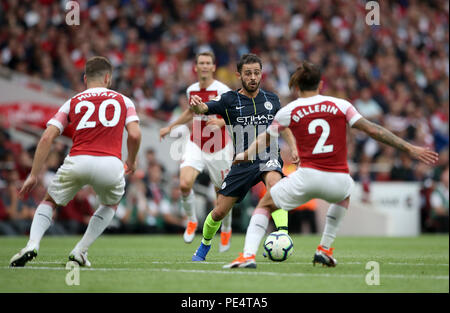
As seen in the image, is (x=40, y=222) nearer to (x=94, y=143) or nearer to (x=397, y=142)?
Result: (x=94, y=143)

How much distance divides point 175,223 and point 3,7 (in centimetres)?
822

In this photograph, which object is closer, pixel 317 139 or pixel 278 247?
pixel 317 139

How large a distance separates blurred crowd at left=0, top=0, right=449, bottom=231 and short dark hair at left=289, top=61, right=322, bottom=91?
10586mm

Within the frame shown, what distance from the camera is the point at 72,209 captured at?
56.3ft

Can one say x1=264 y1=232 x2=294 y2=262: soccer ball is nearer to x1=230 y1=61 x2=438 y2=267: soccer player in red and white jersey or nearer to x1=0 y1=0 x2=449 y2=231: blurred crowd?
x1=230 y1=61 x2=438 y2=267: soccer player in red and white jersey

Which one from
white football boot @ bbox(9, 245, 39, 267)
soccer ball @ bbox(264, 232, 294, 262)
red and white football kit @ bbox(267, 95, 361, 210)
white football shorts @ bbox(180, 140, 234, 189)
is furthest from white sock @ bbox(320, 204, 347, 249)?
white football shorts @ bbox(180, 140, 234, 189)

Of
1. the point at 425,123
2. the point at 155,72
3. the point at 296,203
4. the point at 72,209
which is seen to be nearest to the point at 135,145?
the point at 296,203

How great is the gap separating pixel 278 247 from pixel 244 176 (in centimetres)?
101

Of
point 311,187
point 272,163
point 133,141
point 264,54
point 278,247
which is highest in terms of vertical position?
point 264,54

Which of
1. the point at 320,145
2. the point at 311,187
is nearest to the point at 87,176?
the point at 311,187

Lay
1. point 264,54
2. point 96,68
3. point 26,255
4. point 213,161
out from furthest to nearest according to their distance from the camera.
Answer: point 264,54, point 213,161, point 96,68, point 26,255

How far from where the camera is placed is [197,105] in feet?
28.1

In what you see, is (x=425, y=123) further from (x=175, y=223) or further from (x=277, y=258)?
(x=277, y=258)

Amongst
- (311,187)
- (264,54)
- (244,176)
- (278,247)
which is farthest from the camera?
(264,54)
